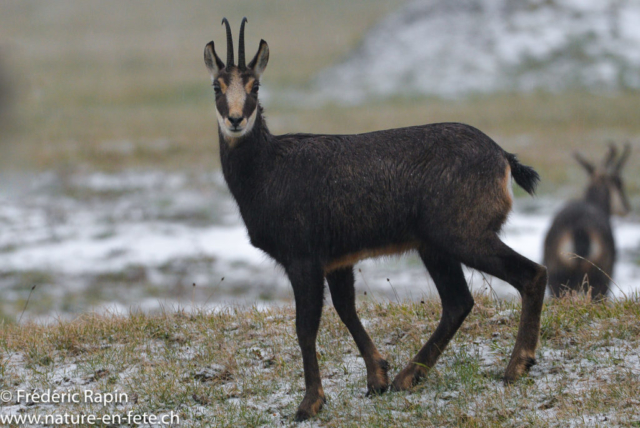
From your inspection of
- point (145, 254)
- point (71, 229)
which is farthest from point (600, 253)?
point (71, 229)

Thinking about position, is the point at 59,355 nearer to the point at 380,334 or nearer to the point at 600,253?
the point at 380,334

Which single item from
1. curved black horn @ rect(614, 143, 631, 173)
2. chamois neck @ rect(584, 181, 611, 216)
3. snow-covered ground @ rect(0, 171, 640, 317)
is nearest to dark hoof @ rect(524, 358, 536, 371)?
snow-covered ground @ rect(0, 171, 640, 317)

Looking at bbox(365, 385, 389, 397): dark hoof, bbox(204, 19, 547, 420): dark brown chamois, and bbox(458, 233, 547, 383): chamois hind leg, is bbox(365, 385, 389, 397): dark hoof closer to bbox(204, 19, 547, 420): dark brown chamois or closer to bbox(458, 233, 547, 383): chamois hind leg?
bbox(204, 19, 547, 420): dark brown chamois

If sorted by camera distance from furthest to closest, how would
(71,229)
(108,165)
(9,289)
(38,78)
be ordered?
(38,78), (108,165), (71,229), (9,289)

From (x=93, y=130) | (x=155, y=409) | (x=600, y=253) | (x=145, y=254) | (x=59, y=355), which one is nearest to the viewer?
(x=155, y=409)

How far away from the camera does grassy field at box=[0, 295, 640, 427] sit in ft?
15.4

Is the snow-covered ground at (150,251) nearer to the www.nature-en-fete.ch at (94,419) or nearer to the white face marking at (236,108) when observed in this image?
the white face marking at (236,108)

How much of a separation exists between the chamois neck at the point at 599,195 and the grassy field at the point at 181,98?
6.95 metres

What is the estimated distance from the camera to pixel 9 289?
12.3 metres

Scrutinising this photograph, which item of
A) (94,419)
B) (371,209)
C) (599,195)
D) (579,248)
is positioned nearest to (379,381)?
(371,209)

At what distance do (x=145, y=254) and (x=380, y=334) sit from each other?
8893 millimetres

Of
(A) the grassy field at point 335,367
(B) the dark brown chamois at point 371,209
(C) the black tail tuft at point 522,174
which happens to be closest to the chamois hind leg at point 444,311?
(B) the dark brown chamois at point 371,209

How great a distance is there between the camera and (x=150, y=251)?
1430cm

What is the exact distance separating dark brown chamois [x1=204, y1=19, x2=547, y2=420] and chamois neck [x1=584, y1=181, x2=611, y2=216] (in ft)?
23.1
